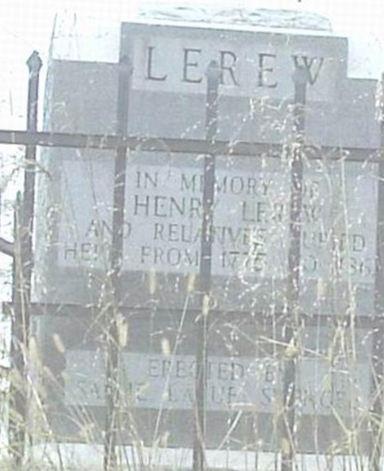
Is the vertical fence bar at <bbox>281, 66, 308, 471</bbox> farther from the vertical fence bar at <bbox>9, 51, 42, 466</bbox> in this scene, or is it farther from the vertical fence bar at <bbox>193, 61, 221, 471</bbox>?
the vertical fence bar at <bbox>9, 51, 42, 466</bbox>

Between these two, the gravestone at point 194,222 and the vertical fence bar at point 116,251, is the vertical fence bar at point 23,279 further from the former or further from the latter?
the vertical fence bar at point 116,251

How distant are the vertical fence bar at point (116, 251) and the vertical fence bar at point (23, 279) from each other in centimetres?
23

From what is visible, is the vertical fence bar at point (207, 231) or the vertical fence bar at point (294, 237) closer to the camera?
the vertical fence bar at point (294, 237)

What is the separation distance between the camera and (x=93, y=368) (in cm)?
502

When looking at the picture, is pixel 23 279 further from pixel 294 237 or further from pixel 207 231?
pixel 294 237

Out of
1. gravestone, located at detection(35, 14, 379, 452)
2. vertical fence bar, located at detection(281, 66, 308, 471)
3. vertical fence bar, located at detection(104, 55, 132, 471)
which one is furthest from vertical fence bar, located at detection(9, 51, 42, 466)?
vertical fence bar, located at detection(281, 66, 308, 471)

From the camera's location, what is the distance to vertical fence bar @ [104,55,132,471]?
4262 millimetres

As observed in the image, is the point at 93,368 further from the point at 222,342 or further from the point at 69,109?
the point at 69,109

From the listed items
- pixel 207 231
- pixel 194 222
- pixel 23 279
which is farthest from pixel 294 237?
pixel 23 279

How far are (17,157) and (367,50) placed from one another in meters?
1.27

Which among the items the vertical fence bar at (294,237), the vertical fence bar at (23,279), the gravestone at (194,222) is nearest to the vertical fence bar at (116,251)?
the gravestone at (194,222)

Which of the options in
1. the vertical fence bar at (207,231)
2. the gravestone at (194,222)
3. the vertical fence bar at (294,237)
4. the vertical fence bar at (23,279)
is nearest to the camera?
the vertical fence bar at (23,279)

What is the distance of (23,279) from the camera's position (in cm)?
446

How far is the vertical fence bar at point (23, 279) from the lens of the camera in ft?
13.9
